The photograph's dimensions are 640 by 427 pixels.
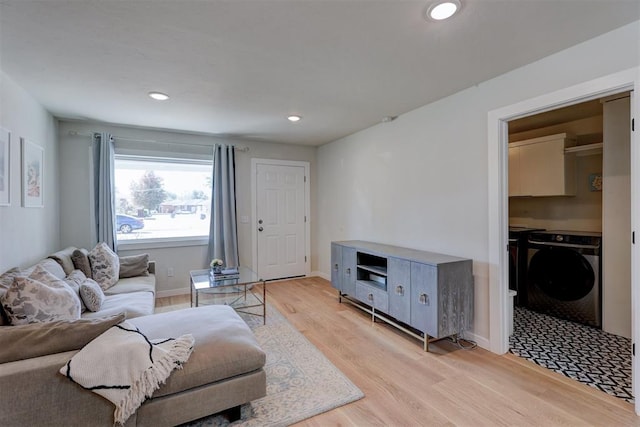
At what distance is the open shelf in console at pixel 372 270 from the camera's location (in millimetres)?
3262

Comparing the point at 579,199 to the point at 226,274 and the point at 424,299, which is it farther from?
the point at 226,274

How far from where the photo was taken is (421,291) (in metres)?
2.65

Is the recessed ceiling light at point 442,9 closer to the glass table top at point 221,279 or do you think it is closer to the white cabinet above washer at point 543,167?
the glass table top at point 221,279

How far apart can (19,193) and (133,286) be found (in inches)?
48.7

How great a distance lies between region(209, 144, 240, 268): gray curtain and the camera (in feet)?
14.6

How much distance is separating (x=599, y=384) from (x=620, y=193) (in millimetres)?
1774

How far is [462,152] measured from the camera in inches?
111

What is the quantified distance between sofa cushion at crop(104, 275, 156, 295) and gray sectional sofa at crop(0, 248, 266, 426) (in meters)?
1.09

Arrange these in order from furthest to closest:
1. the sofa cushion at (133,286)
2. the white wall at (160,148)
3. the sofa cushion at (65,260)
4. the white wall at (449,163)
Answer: the white wall at (160,148) < the sofa cushion at (133,286) < the sofa cushion at (65,260) < the white wall at (449,163)

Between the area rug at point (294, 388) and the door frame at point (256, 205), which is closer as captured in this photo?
the area rug at point (294, 388)

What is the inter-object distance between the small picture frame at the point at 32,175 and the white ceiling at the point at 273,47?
51 cm

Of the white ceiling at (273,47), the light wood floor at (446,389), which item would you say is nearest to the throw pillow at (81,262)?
the white ceiling at (273,47)

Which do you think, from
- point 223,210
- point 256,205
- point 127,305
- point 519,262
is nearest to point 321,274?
point 256,205

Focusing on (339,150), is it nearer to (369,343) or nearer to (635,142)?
(369,343)
